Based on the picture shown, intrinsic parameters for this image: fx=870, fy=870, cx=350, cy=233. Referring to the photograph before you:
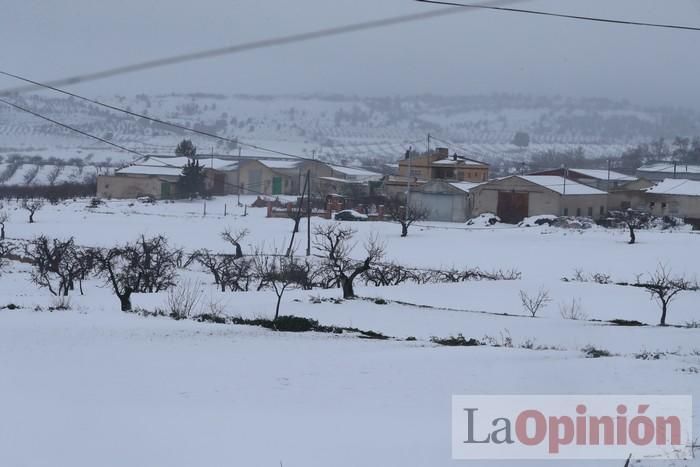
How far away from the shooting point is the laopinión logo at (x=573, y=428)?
5.00m

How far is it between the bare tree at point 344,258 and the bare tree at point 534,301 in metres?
2.85

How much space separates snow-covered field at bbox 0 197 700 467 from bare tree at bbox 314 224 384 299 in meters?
0.49

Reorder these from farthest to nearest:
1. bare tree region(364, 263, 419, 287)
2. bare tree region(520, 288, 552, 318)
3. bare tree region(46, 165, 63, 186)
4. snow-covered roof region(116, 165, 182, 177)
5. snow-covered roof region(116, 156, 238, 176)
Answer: bare tree region(46, 165, 63, 186) → snow-covered roof region(116, 165, 182, 177) → snow-covered roof region(116, 156, 238, 176) → bare tree region(364, 263, 419, 287) → bare tree region(520, 288, 552, 318)

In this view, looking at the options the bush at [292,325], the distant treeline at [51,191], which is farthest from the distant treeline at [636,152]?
the distant treeline at [51,191]

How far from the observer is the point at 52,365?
7691 millimetres

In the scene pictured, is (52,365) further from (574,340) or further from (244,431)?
(574,340)

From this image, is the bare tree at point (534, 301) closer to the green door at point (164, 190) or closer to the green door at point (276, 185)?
the green door at point (276, 185)

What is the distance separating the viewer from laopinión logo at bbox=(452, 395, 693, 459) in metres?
5.00

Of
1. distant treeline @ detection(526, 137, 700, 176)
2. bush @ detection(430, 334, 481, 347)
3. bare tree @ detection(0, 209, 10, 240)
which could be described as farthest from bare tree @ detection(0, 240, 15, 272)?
bush @ detection(430, 334, 481, 347)

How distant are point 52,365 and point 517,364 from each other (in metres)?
4.12

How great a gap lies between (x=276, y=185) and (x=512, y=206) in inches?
387

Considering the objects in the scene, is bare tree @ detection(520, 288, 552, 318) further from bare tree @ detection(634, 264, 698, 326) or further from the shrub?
bare tree @ detection(634, 264, 698, 326)

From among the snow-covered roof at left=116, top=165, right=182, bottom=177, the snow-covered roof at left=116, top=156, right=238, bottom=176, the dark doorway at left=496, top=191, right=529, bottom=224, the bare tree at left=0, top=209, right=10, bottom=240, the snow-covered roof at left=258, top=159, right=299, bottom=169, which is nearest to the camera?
the bare tree at left=0, top=209, right=10, bottom=240

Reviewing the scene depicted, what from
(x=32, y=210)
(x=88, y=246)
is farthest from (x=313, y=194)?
(x=88, y=246)
